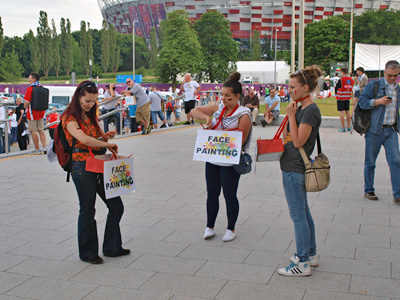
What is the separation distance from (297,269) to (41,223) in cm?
297

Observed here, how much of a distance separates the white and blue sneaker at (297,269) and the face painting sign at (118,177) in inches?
58.4

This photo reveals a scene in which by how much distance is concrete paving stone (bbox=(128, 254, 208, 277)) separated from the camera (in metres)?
4.21

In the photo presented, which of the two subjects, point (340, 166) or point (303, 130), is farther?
point (340, 166)

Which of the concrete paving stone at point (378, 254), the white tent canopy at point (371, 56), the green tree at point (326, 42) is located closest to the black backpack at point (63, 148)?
the concrete paving stone at point (378, 254)

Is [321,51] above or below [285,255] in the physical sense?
above

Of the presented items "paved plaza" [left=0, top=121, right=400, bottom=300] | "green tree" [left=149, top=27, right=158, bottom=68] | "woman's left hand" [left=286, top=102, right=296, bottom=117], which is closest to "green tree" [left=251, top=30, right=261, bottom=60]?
"green tree" [left=149, top=27, right=158, bottom=68]

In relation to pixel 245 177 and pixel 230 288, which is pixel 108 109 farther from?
pixel 230 288

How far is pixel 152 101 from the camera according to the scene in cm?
1502

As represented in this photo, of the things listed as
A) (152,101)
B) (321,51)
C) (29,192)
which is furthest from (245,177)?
(321,51)

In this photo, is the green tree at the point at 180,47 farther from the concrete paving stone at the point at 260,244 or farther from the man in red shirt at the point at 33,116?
the concrete paving stone at the point at 260,244

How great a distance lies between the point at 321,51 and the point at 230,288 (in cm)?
6698

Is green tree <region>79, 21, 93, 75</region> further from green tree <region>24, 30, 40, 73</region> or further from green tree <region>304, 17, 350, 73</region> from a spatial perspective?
green tree <region>304, 17, 350, 73</region>

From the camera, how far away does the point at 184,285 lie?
3896mm

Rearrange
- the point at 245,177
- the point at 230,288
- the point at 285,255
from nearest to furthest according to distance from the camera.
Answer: the point at 230,288 → the point at 285,255 → the point at 245,177
